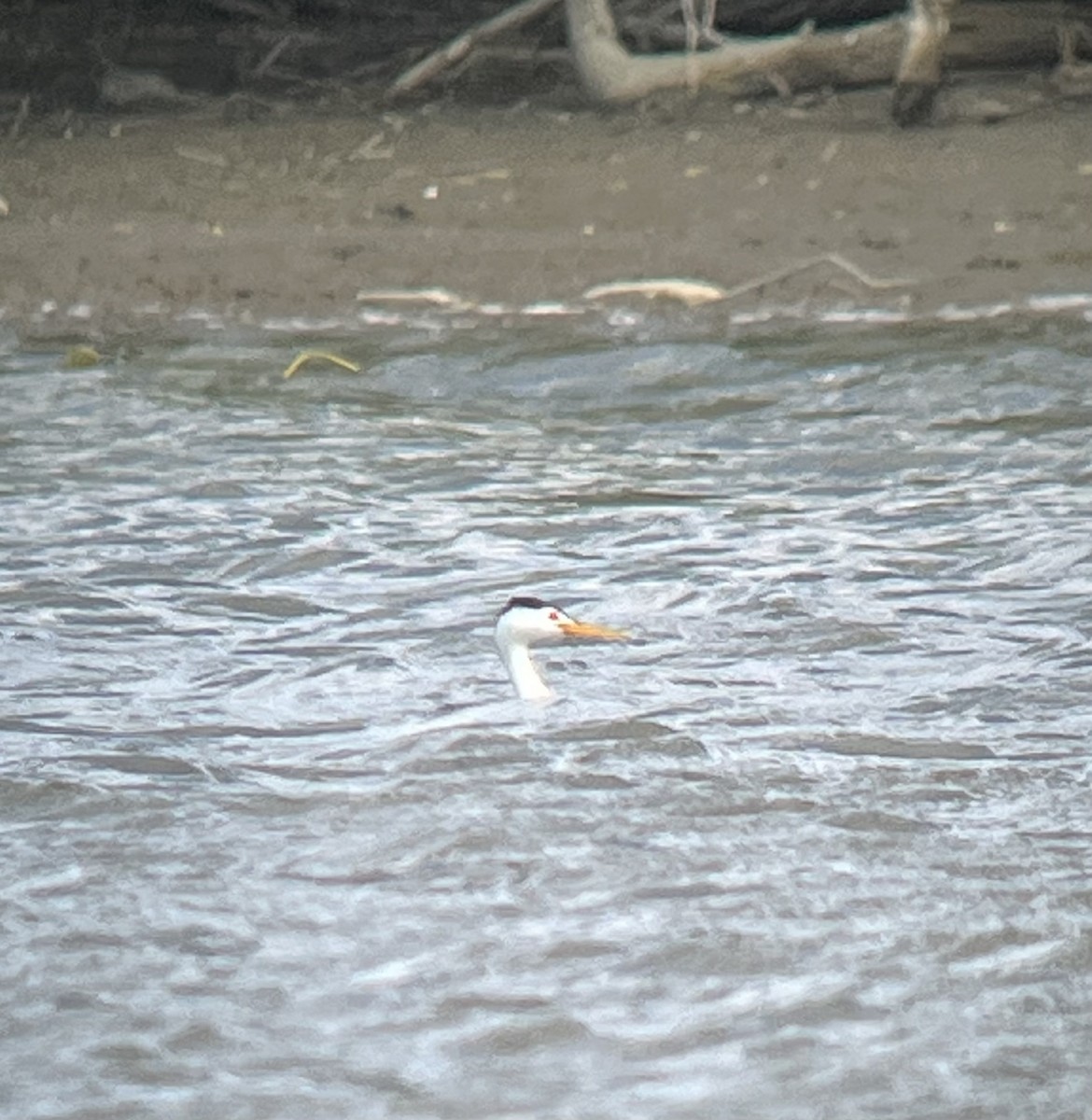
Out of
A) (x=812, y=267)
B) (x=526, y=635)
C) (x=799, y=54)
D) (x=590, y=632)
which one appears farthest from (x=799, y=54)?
(x=526, y=635)

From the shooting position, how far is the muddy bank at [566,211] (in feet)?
36.6

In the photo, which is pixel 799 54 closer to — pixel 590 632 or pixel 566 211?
pixel 566 211

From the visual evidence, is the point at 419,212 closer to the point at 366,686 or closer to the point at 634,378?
the point at 634,378

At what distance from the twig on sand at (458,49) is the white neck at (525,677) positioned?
7009 mm

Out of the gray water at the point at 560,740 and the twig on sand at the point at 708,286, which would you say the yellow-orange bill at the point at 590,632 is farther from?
the twig on sand at the point at 708,286

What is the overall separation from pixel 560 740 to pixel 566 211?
18.0 feet

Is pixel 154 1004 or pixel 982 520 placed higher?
pixel 154 1004

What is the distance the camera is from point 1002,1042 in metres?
4.89

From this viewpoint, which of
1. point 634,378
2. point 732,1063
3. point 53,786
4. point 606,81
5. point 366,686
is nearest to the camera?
point 732,1063

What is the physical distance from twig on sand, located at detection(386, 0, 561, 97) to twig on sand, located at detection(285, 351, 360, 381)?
3.17 meters

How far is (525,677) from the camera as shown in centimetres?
692

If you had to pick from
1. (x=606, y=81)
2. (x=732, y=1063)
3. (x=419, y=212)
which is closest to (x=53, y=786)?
(x=732, y=1063)

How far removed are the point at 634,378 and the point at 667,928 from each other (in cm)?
494

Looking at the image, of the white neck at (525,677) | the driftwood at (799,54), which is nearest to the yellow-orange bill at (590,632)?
the white neck at (525,677)
